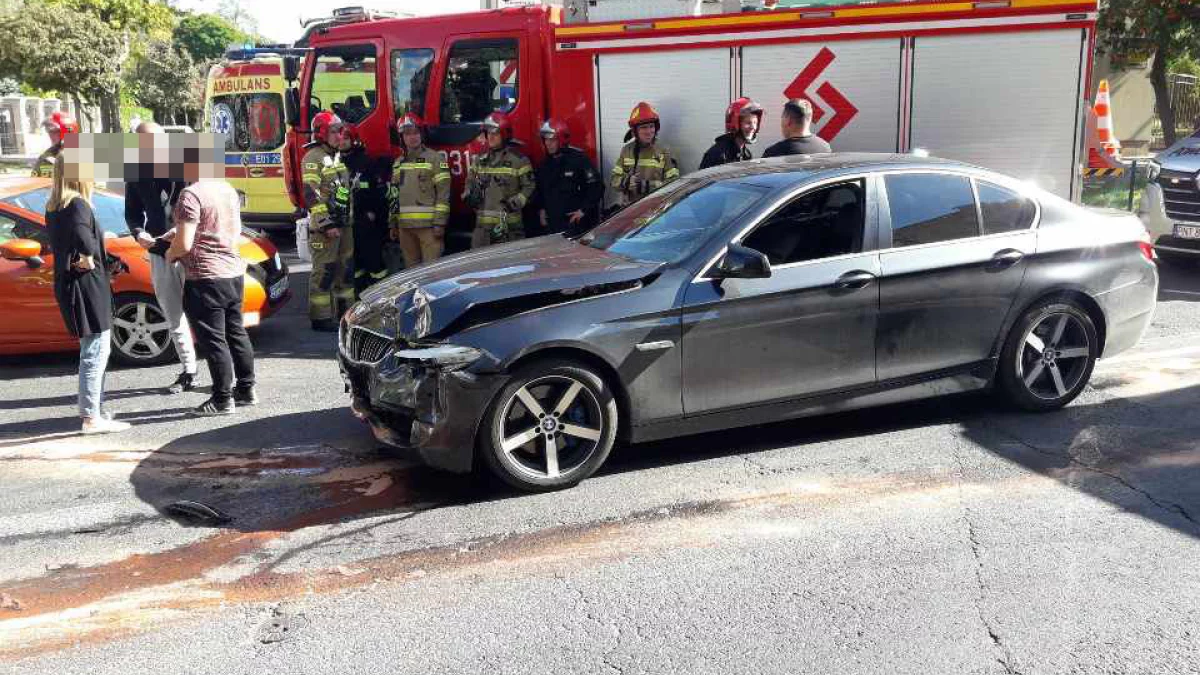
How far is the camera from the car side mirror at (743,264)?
5055 millimetres

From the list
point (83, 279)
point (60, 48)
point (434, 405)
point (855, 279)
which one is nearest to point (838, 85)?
point (855, 279)

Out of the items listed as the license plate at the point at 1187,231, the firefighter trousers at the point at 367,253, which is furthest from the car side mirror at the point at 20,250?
the license plate at the point at 1187,231

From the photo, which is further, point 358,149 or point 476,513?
point 358,149

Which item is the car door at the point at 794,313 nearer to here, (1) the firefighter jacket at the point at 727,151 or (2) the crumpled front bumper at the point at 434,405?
(2) the crumpled front bumper at the point at 434,405

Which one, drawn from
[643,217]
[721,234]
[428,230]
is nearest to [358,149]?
[428,230]

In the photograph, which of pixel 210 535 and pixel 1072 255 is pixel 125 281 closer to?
pixel 210 535

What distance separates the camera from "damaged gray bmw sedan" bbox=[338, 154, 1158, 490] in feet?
16.1

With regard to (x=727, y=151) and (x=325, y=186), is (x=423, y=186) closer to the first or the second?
(x=325, y=186)

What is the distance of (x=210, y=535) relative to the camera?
15.3 ft

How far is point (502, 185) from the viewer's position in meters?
8.85

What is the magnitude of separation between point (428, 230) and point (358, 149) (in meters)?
0.98

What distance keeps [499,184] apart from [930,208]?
13.7 ft

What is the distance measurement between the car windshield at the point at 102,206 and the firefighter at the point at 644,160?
3.99 meters

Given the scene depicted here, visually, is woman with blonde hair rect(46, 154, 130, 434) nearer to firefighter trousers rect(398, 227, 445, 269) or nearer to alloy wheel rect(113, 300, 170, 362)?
alloy wheel rect(113, 300, 170, 362)
